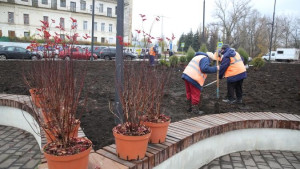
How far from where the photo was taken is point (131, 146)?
7.11ft

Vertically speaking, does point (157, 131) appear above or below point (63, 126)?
below

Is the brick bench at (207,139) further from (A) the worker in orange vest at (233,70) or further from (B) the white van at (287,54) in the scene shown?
(B) the white van at (287,54)

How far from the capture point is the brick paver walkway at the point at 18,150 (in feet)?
9.98

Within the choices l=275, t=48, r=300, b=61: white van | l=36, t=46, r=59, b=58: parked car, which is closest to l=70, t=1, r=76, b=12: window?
l=275, t=48, r=300, b=61: white van

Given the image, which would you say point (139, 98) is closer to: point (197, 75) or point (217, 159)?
point (217, 159)

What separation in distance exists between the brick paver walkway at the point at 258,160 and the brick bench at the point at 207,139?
3.9 inches

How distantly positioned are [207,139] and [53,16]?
44.5 m

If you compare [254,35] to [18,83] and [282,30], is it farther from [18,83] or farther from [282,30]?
[18,83]

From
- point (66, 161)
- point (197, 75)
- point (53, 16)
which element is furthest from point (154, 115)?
point (53, 16)

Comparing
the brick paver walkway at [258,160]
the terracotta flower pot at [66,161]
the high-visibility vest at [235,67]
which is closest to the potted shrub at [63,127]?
the terracotta flower pot at [66,161]

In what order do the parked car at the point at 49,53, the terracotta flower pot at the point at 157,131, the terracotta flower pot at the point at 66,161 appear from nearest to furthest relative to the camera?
the terracotta flower pot at the point at 66,161
the terracotta flower pot at the point at 157,131
the parked car at the point at 49,53

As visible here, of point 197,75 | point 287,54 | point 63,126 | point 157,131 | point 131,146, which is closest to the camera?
point 63,126

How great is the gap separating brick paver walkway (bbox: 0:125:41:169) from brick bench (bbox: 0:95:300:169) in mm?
516

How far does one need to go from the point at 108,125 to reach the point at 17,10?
41.6 m
